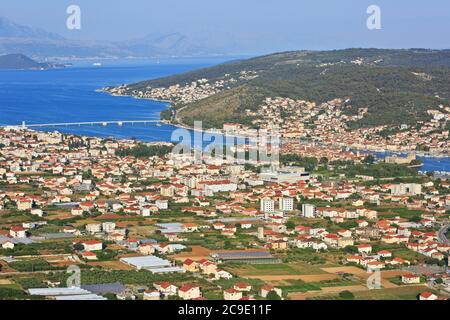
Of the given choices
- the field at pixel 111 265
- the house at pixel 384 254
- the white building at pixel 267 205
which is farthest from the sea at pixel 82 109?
the field at pixel 111 265

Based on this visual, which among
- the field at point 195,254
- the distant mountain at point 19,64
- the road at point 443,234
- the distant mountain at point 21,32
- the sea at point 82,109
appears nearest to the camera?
the field at point 195,254

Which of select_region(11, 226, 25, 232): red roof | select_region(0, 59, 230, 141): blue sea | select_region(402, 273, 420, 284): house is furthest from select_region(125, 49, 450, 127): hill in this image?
select_region(402, 273, 420, 284): house

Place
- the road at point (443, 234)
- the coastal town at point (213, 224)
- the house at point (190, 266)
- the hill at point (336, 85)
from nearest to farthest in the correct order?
1. the coastal town at point (213, 224)
2. the house at point (190, 266)
3. the road at point (443, 234)
4. the hill at point (336, 85)

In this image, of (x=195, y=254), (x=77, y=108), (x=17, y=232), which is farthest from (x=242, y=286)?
(x=77, y=108)

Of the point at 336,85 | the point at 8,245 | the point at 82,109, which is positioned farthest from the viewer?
the point at 336,85

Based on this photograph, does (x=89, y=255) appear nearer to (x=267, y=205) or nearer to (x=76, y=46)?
(x=267, y=205)

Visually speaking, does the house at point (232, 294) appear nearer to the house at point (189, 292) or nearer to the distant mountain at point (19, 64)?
the house at point (189, 292)

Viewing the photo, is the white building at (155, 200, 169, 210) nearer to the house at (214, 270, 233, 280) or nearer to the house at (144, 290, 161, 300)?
the house at (214, 270, 233, 280)
